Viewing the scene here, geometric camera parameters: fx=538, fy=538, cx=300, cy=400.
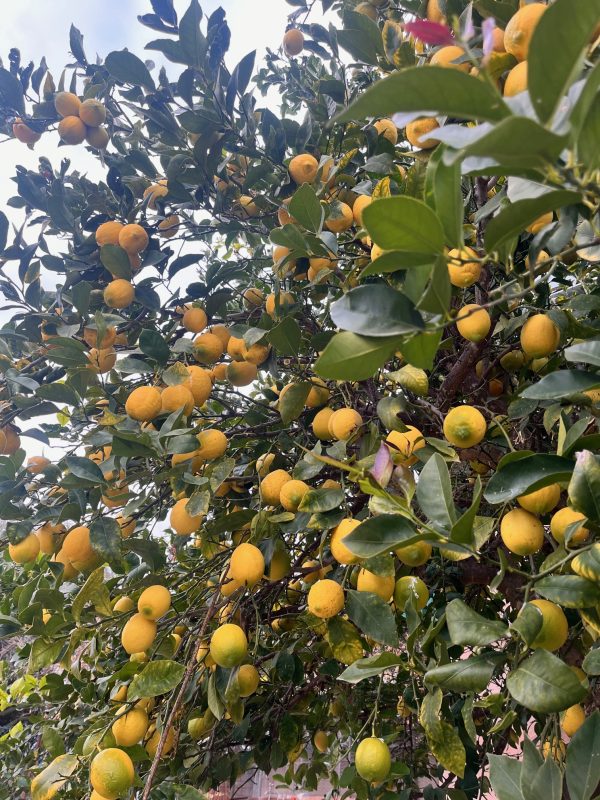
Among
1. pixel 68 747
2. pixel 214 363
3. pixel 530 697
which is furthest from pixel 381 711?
pixel 530 697

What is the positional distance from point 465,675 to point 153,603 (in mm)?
699

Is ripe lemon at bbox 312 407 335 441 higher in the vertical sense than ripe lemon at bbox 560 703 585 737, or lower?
higher

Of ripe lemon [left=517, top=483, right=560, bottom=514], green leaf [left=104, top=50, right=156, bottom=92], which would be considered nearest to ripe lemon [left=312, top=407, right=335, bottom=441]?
ripe lemon [left=517, top=483, right=560, bottom=514]

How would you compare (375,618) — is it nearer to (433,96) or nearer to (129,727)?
(129,727)

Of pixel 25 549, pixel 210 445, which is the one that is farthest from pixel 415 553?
pixel 25 549

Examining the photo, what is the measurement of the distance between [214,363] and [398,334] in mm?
1053

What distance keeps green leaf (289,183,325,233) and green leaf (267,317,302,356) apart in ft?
0.71

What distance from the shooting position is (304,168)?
142 centimetres

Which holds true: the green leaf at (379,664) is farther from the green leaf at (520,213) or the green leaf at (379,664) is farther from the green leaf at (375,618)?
the green leaf at (520,213)

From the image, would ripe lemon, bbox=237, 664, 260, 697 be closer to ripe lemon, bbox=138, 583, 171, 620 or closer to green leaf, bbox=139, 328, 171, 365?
ripe lemon, bbox=138, 583, 171, 620

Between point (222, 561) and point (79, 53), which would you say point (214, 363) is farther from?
point (79, 53)

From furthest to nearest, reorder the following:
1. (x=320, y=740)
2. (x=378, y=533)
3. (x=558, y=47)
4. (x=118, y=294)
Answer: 1. (x=320, y=740)
2. (x=118, y=294)
3. (x=378, y=533)
4. (x=558, y=47)

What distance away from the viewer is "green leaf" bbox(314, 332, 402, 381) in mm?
584

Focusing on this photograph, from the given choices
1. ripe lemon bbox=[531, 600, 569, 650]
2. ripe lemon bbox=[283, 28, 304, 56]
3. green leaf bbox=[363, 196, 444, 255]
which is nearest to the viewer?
green leaf bbox=[363, 196, 444, 255]
